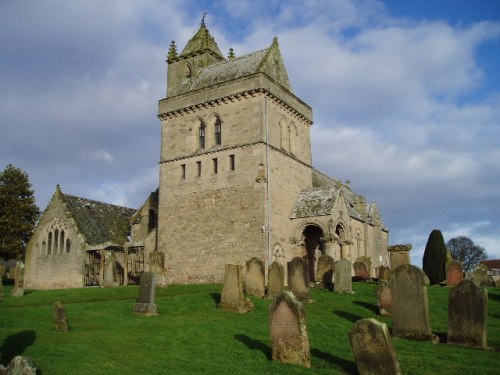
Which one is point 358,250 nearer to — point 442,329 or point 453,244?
point 442,329

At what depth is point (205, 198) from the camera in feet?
99.6

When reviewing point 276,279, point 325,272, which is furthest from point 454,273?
point 276,279

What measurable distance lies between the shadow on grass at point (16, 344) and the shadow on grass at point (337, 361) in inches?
272

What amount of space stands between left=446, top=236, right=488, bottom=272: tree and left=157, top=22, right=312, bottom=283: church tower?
203 ft

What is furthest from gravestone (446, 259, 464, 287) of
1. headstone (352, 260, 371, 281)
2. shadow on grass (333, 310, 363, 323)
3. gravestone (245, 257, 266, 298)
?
gravestone (245, 257, 266, 298)

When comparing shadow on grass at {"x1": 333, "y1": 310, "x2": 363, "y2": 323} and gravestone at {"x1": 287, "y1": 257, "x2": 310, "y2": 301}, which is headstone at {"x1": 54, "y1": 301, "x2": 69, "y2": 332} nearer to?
gravestone at {"x1": 287, "y1": 257, "x2": 310, "y2": 301}

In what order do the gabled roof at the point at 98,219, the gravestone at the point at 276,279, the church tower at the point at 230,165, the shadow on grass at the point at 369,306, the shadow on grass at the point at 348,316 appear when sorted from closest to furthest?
the shadow on grass at the point at 348,316 < the shadow on grass at the point at 369,306 < the gravestone at the point at 276,279 < the church tower at the point at 230,165 < the gabled roof at the point at 98,219

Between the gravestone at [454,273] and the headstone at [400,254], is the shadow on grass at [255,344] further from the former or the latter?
the gravestone at [454,273]

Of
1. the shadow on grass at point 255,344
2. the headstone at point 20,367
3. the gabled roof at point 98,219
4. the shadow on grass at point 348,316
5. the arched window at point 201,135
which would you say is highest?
the arched window at point 201,135

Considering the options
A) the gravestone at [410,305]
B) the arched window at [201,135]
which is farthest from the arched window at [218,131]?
the gravestone at [410,305]

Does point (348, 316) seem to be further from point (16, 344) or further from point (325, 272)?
point (16, 344)

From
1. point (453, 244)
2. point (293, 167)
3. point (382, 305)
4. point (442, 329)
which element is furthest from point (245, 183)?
point (453, 244)

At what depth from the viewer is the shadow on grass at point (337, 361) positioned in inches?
375

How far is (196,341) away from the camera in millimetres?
→ 12258
